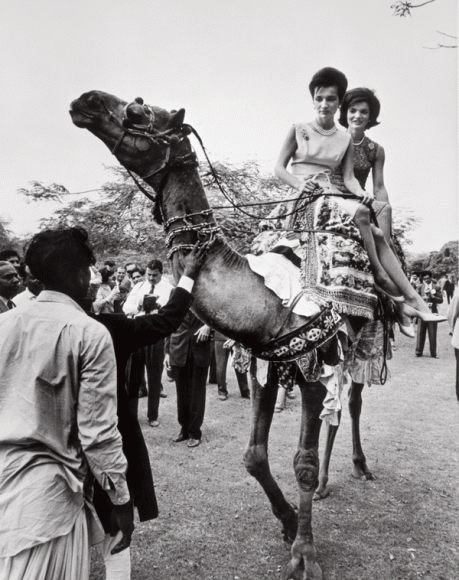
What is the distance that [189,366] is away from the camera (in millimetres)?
6762

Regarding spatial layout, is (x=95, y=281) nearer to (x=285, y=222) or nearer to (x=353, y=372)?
(x=285, y=222)

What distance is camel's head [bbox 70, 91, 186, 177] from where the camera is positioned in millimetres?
2887

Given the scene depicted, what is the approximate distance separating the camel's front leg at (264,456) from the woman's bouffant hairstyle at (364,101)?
305 centimetres

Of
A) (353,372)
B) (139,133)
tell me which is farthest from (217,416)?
(139,133)

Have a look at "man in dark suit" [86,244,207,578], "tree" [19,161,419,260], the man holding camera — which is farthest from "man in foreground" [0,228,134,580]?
"tree" [19,161,419,260]

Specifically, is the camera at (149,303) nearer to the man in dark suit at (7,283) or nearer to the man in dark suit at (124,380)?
the man in dark suit at (7,283)

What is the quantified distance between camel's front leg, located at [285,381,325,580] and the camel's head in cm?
182

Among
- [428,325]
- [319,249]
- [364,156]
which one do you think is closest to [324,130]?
[364,156]

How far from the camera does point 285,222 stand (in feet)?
12.9

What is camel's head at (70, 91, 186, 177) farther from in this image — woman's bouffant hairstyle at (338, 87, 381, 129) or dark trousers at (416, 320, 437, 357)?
dark trousers at (416, 320, 437, 357)

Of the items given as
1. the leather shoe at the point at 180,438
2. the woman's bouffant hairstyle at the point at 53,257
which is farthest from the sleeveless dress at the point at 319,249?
the leather shoe at the point at 180,438

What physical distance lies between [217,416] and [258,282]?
4824 mm

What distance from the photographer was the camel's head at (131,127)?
9.47 feet

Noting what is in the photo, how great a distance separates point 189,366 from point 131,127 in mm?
4342
